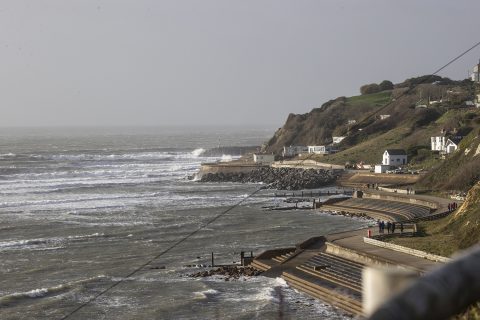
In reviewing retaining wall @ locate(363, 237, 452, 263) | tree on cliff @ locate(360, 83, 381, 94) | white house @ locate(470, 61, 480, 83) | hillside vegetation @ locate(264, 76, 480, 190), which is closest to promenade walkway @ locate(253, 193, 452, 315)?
retaining wall @ locate(363, 237, 452, 263)

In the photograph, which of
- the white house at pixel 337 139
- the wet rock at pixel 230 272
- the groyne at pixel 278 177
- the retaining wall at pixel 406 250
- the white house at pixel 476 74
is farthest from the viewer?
the white house at pixel 476 74

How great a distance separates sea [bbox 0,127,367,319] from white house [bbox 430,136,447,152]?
19003mm

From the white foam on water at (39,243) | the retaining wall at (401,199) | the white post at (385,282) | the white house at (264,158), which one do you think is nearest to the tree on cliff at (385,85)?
the white house at (264,158)

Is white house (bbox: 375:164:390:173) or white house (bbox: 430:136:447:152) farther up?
white house (bbox: 430:136:447:152)

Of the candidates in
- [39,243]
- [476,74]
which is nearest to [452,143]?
[39,243]

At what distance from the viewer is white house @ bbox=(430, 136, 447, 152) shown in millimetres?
70550

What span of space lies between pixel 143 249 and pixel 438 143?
4657 centimetres

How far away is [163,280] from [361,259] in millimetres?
7521

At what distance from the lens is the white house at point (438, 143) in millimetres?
70550

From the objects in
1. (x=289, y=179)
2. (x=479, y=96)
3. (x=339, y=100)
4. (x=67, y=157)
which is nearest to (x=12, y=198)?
(x=289, y=179)

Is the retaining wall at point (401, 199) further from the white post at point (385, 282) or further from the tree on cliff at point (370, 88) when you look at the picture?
the tree on cliff at point (370, 88)

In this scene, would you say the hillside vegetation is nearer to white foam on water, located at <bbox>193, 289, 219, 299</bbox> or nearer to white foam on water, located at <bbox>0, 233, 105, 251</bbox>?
white foam on water, located at <bbox>0, 233, 105, 251</bbox>

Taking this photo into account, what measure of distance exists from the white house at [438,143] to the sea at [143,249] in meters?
19.0

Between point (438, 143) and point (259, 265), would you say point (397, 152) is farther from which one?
point (259, 265)
